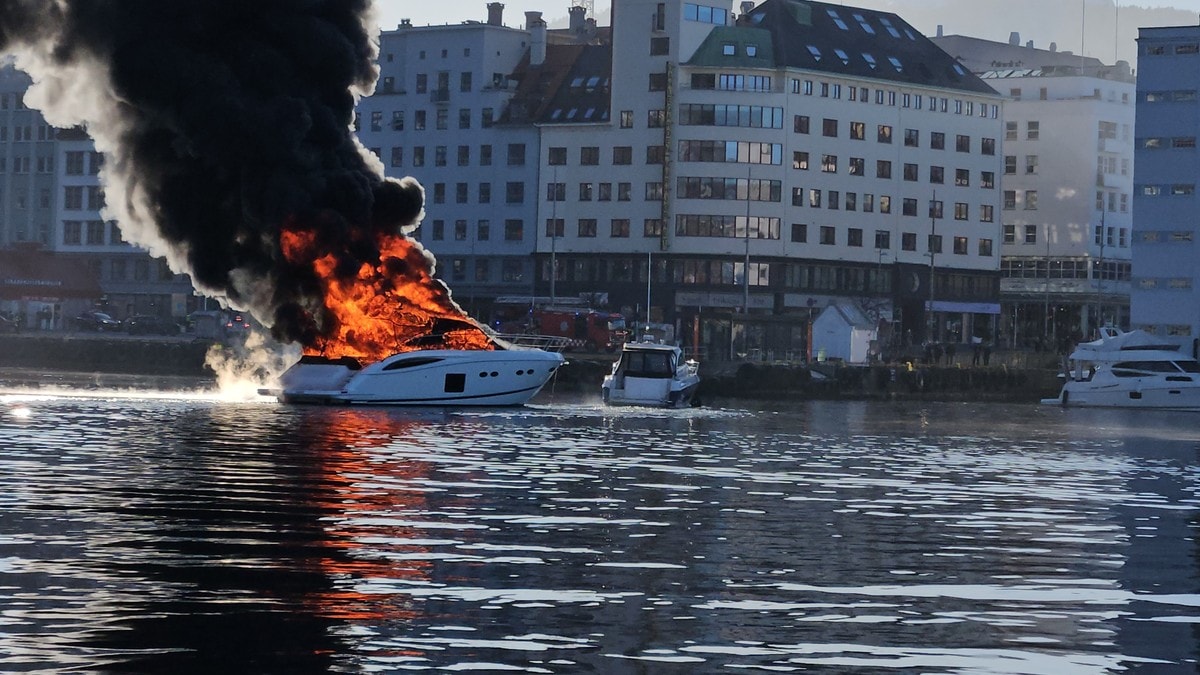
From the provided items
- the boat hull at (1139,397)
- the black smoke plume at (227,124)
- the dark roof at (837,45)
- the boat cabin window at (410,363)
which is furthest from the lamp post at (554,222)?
the boat cabin window at (410,363)

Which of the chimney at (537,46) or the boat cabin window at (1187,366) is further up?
the chimney at (537,46)

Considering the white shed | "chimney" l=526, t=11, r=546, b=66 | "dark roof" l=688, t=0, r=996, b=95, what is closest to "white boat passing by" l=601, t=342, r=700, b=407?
the white shed

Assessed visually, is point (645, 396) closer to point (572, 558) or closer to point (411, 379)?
point (411, 379)

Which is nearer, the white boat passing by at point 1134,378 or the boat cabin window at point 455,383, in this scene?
the boat cabin window at point 455,383

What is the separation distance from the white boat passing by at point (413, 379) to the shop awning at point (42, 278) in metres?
105

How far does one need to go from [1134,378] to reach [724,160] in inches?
2214

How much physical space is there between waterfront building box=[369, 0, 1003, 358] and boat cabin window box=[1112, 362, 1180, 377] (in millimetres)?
37322

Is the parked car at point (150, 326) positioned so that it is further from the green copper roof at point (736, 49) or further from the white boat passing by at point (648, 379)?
the white boat passing by at point (648, 379)

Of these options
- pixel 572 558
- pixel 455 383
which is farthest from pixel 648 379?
pixel 572 558

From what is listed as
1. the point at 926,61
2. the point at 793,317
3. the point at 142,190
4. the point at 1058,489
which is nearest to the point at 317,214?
the point at 142,190

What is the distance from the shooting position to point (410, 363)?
7469cm

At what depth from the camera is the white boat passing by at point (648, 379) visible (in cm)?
8588

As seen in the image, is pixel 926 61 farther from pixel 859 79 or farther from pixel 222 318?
pixel 222 318

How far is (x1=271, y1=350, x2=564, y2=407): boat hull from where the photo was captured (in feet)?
245
